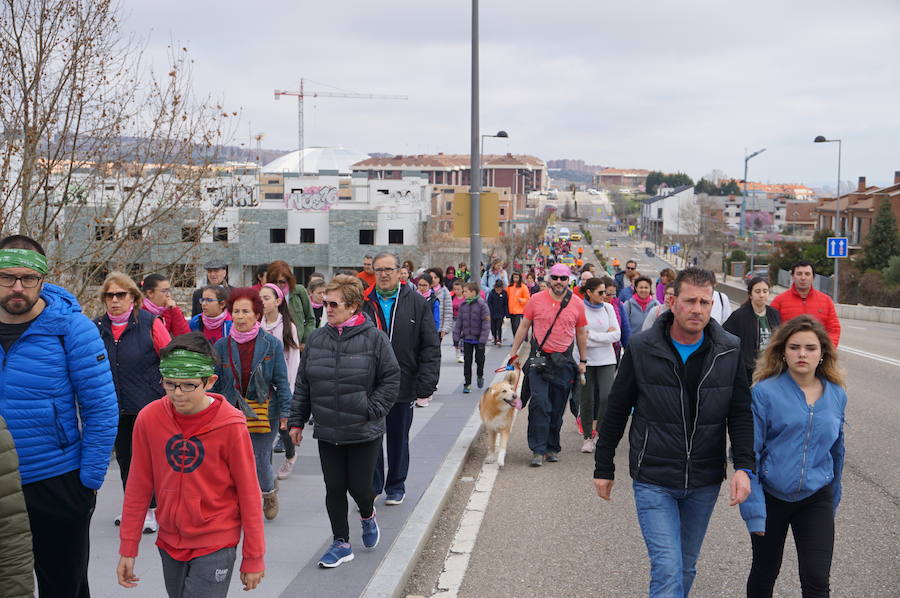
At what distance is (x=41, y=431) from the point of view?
13.4 feet

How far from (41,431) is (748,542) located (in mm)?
4741

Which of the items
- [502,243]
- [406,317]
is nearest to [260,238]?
[502,243]

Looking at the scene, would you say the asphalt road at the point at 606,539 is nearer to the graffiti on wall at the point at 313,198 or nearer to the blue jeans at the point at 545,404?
the blue jeans at the point at 545,404

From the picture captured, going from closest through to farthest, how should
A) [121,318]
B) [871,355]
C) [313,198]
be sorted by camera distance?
1. [121,318]
2. [871,355]
3. [313,198]

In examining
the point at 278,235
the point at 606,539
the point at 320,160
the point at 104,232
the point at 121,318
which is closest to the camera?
the point at 121,318

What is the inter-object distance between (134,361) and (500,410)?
3876 mm

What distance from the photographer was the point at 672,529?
4.40 m

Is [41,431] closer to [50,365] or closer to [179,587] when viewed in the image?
[50,365]

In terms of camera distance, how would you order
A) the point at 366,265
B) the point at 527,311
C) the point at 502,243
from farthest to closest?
the point at 502,243 < the point at 366,265 < the point at 527,311

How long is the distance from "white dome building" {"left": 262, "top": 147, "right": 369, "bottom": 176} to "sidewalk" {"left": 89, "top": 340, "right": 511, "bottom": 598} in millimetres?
151105

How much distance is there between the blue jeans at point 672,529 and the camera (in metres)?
4.31

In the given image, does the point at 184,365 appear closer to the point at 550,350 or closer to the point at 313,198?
the point at 550,350

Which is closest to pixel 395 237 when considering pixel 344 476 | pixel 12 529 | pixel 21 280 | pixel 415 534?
pixel 415 534

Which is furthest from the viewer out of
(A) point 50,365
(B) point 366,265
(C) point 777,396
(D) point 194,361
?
(B) point 366,265
